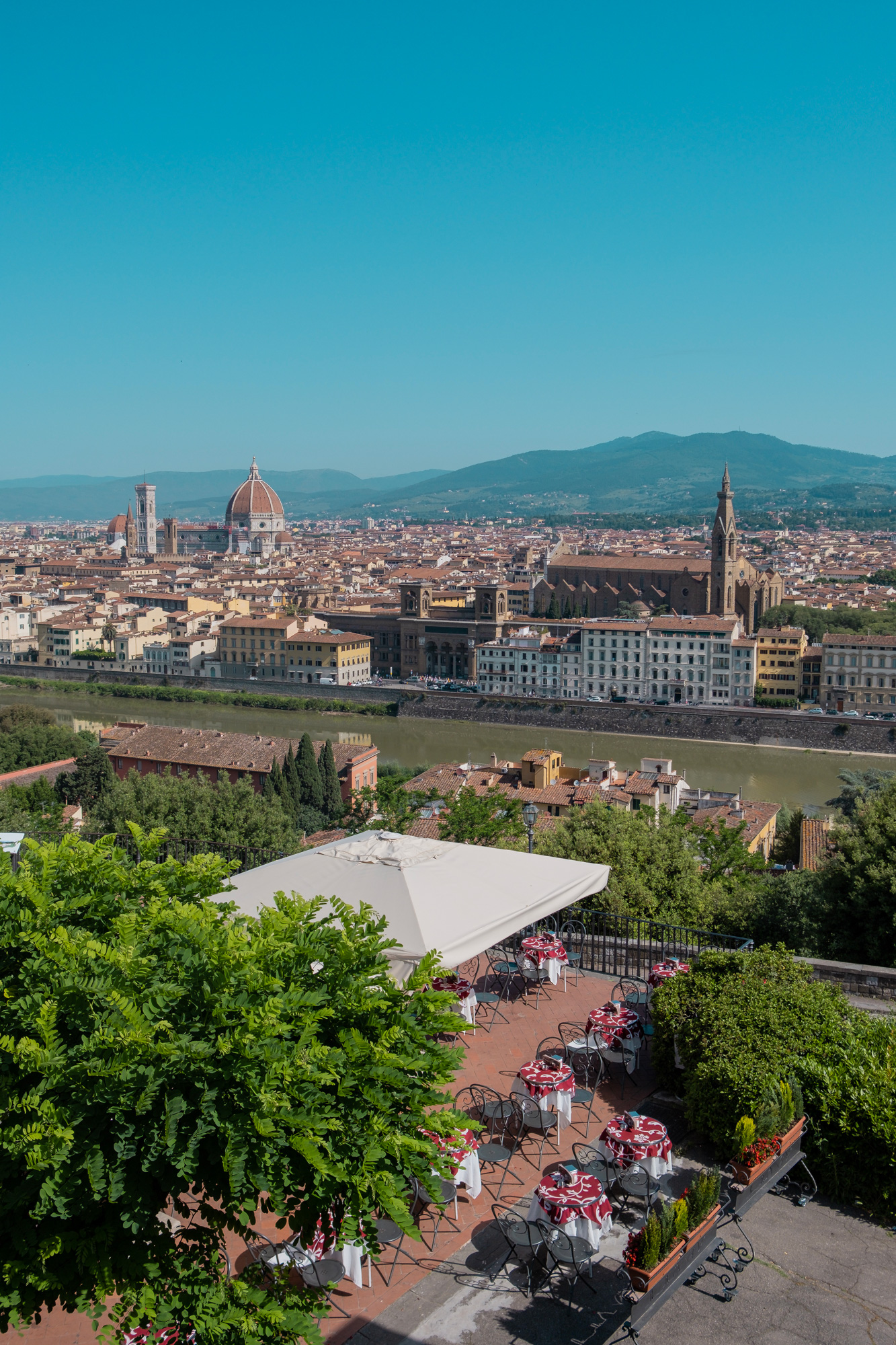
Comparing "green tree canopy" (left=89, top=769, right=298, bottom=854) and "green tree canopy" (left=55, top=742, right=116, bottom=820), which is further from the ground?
"green tree canopy" (left=89, top=769, right=298, bottom=854)

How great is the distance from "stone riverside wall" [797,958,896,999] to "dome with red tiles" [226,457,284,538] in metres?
79.7

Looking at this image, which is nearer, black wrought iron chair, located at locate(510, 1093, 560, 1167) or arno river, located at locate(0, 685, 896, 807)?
black wrought iron chair, located at locate(510, 1093, 560, 1167)

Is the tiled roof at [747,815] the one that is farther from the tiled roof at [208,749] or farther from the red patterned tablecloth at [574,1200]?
the red patterned tablecloth at [574,1200]

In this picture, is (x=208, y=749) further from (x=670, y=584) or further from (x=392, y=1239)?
(x=670, y=584)

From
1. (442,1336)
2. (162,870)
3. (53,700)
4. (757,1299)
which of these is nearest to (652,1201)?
(757,1299)

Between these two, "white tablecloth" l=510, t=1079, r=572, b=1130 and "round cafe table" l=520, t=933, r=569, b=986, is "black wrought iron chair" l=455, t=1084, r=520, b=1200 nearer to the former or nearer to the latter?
"white tablecloth" l=510, t=1079, r=572, b=1130

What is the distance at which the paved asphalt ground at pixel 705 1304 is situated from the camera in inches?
86.3

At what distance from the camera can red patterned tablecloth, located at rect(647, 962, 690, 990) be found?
3.61 meters

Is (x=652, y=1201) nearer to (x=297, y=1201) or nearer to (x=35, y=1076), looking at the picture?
(x=297, y=1201)

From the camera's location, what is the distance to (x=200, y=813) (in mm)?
10773

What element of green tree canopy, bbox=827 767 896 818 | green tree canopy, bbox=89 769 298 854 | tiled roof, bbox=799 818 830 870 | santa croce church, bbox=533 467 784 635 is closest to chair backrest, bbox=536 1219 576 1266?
green tree canopy, bbox=89 769 298 854

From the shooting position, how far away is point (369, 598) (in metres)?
44.6

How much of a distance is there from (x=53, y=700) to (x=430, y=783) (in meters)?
19.0

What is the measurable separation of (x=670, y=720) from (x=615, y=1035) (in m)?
23.5
